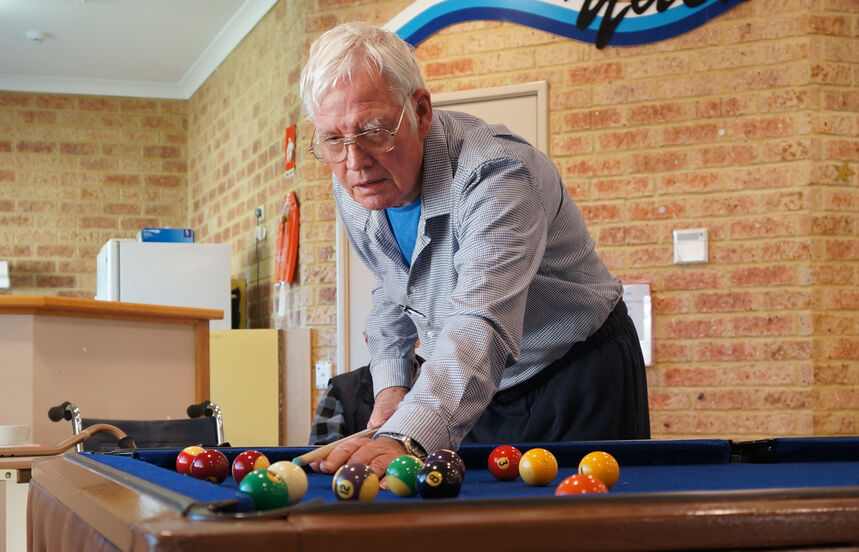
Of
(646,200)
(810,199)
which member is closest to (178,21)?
(646,200)

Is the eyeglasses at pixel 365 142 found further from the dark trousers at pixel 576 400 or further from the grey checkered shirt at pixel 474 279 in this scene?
the dark trousers at pixel 576 400

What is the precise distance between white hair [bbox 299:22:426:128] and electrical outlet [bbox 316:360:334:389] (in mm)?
3354

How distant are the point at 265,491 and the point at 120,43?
659 cm

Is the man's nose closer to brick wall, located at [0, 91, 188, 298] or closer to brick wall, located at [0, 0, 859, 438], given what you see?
brick wall, located at [0, 0, 859, 438]

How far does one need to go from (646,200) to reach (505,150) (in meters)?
2.51

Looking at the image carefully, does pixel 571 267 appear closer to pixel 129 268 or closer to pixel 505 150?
pixel 505 150

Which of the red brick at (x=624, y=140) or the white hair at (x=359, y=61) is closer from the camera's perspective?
the white hair at (x=359, y=61)

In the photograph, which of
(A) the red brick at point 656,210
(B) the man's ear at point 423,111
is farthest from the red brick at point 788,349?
(B) the man's ear at point 423,111

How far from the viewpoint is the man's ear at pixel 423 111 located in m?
1.93

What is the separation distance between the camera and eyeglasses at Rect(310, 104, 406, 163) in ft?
5.95

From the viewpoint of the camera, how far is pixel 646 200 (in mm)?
4234

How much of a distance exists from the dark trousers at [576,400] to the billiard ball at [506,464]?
75 centimetres

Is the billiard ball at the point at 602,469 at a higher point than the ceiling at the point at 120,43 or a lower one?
lower

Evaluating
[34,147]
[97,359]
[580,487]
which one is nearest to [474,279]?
[580,487]
